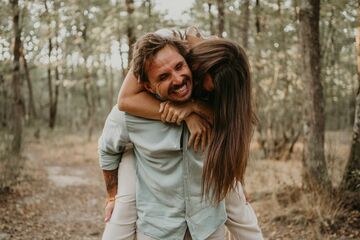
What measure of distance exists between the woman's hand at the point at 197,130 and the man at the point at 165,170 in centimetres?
6

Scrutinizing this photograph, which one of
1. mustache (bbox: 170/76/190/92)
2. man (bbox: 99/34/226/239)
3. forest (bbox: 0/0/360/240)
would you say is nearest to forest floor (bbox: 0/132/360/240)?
forest (bbox: 0/0/360/240)

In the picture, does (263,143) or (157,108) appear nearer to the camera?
(157,108)

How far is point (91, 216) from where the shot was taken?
6723 mm

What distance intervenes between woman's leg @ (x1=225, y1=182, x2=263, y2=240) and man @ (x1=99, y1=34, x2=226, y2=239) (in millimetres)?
124

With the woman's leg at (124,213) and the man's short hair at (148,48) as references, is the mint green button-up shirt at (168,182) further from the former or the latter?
the man's short hair at (148,48)

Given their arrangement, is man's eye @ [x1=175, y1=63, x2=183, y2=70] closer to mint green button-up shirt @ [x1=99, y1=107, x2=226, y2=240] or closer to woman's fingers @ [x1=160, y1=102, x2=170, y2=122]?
woman's fingers @ [x1=160, y1=102, x2=170, y2=122]

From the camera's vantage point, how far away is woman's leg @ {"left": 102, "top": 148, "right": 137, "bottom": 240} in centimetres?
238

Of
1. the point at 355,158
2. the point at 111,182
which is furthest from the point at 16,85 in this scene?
the point at 111,182

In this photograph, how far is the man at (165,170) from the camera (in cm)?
220

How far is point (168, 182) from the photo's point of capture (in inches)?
88.4

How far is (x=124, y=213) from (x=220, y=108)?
2.53ft

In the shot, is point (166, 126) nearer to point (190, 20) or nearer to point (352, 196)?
point (352, 196)

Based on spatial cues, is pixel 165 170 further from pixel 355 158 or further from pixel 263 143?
pixel 263 143

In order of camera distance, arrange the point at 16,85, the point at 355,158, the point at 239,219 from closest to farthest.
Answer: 1. the point at 239,219
2. the point at 355,158
3. the point at 16,85
